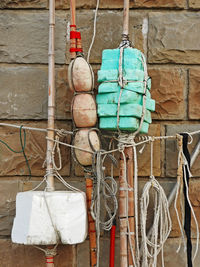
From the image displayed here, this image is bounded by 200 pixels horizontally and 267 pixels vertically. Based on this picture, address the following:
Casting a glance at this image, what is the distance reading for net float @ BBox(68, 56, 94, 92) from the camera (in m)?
1.43

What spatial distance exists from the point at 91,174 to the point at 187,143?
1.23 ft

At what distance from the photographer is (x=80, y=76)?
1.43 meters

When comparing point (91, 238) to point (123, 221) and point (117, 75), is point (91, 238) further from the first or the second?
point (117, 75)

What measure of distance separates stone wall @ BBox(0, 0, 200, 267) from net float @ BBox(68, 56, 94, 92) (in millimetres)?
165

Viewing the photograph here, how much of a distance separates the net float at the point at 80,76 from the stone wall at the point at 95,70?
0.16 m

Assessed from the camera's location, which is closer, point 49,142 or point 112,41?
point 49,142

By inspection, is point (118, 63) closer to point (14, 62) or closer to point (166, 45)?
point (166, 45)

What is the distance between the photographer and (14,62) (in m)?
1.62

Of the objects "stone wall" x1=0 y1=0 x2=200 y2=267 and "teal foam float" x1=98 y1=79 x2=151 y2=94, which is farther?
"stone wall" x1=0 y1=0 x2=200 y2=267

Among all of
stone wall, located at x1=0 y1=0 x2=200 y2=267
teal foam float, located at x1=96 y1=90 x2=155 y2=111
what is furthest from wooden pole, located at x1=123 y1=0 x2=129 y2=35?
teal foam float, located at x1=96 y1=90 x2=155 y2=111

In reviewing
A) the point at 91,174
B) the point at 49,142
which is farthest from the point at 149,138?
the point at 49,142

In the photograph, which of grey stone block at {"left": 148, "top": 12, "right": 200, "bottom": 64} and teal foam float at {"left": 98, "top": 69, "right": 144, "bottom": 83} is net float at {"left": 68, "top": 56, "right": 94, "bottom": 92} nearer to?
teal foam float at {"left": 98, "top": 69, "right": 144, "bottom": 83}

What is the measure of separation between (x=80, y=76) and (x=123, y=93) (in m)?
0.16

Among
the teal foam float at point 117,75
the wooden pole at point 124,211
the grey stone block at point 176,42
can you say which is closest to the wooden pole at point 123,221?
the wooden pole at point 124,211
